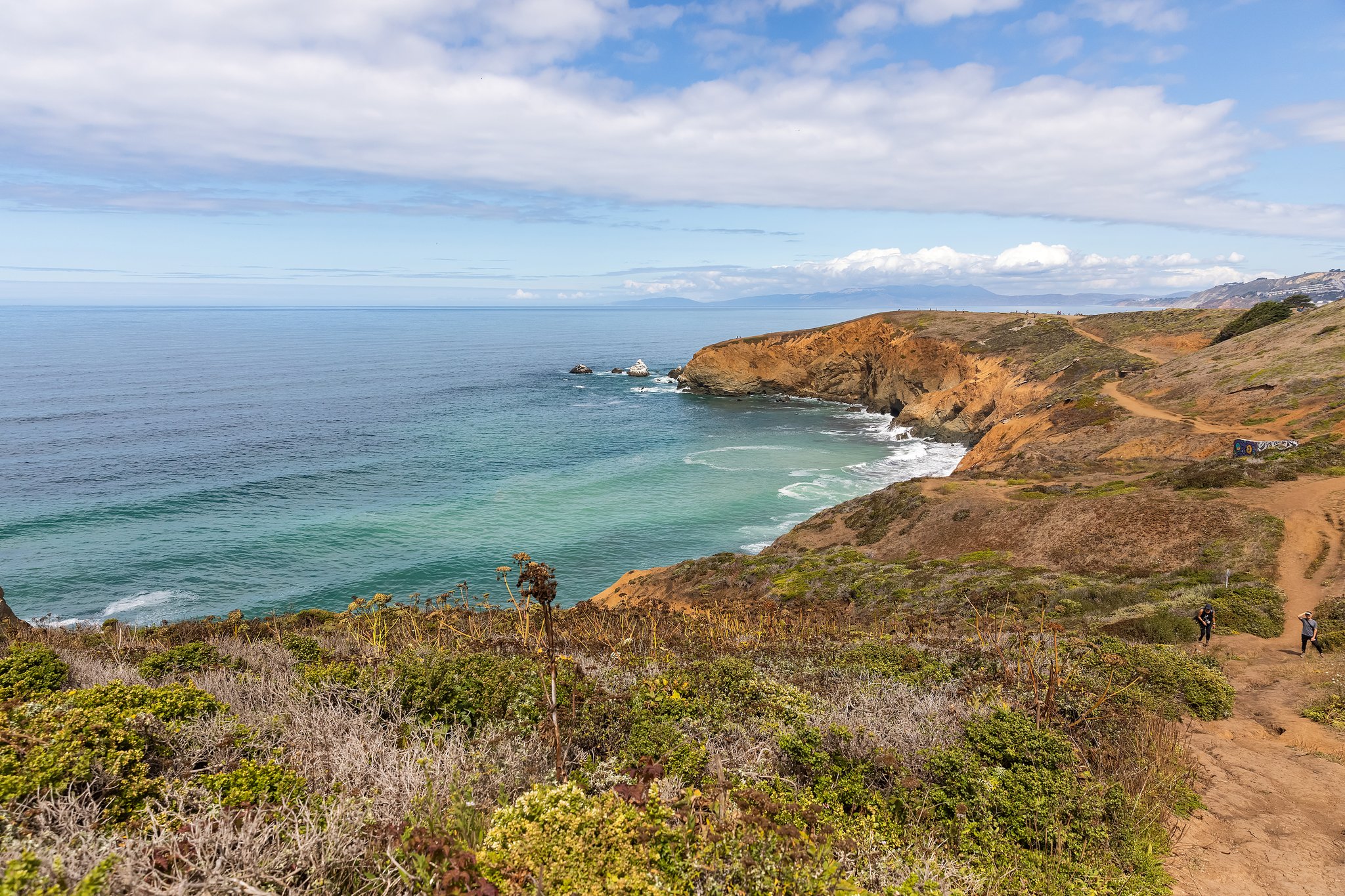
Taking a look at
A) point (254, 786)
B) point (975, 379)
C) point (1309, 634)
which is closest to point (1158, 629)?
point (1309, 634)

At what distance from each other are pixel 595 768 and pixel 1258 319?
68.5 m

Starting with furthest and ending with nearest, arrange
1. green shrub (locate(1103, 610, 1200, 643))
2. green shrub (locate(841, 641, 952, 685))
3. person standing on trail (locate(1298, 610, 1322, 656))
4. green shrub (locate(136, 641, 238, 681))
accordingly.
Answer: green shrub (locate(1103, 610, 1200, 643)) < person standing on trail (locate(1298, 610, 1322, 656)) < green shrub (locate(841, 641, 952, 685)) < green shrub (locate(136, 641, 238, 681))

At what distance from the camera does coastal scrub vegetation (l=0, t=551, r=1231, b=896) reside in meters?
3.40

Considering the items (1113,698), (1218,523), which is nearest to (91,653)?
(1113,698)

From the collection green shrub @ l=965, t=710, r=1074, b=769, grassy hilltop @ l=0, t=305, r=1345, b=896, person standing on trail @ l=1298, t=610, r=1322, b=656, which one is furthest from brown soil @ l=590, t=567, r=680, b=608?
green shrub @ l=965, t=710, r=1074, b=769

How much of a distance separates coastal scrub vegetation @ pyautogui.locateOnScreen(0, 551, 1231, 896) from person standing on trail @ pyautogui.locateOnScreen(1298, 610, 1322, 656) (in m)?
4.30

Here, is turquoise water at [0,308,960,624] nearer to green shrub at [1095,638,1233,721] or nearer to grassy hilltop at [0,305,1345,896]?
grassy hilltop at [0,305,1345,896]

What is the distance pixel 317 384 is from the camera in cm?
7744

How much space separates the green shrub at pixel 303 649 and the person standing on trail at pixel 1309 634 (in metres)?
16.7

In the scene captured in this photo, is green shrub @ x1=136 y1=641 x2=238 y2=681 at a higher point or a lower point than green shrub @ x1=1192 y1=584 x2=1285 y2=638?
higher

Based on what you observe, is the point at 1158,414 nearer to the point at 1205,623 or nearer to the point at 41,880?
the point at 1205,623

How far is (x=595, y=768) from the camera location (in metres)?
5.12

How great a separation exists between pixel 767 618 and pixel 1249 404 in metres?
35.9

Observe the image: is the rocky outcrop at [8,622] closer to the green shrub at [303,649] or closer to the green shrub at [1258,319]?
the green shrub at [303,649]
